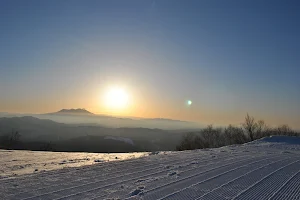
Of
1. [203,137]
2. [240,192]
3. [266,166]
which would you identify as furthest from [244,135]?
[240,192]

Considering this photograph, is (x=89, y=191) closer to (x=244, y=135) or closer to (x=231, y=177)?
(x=231, y=177)

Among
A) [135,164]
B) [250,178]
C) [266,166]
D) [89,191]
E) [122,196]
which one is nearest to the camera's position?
[122,196]

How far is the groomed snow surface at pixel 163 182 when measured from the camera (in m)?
4.47

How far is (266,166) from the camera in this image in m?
7.12

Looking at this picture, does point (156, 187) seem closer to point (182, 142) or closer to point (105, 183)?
point (105, 183)

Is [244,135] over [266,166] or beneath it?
over

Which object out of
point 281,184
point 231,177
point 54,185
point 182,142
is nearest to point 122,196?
point 54,185

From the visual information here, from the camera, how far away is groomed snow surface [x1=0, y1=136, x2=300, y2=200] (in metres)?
4.47

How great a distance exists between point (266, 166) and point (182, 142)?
114 ft

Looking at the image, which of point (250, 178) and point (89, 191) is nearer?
point (89, 191)

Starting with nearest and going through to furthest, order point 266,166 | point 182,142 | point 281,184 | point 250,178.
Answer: point 281,184 < point 250,178 < point 266,166 < point 182,142

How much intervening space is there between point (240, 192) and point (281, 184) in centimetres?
116

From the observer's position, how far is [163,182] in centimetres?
539

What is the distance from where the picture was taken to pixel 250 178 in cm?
562
